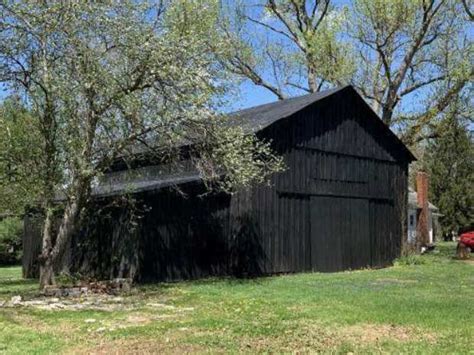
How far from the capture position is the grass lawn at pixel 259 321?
27.9 feet

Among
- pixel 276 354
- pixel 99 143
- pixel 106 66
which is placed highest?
pixel 106 66

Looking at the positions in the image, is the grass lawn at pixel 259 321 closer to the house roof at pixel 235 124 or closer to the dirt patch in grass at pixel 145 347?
the dirt patch in grass at pixel 145 347

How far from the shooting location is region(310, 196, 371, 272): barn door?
21891 mm

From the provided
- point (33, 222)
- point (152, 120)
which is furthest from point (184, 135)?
point (33, 222)

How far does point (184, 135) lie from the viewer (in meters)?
14.5

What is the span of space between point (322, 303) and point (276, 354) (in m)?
4.99

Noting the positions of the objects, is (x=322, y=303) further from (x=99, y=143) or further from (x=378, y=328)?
(x=99, y=143)

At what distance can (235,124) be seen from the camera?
17344 mm

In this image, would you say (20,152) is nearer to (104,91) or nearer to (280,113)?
(104,91)

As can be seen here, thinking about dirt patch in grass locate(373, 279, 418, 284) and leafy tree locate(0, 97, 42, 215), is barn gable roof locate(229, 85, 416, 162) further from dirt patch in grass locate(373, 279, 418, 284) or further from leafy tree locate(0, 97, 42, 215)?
dirt patch in grass locate(373, 279, 418, 284)

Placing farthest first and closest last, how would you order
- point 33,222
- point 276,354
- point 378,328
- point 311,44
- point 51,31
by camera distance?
point 311,44
point 33,222
point 51,31
point 378,328
point 276,354

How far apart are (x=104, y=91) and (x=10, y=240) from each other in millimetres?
21919

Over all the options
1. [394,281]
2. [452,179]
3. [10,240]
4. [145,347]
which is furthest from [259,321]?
[452,179]

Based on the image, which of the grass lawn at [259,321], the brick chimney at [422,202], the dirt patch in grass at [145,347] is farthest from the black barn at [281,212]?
the brick chimney at [422,202]
